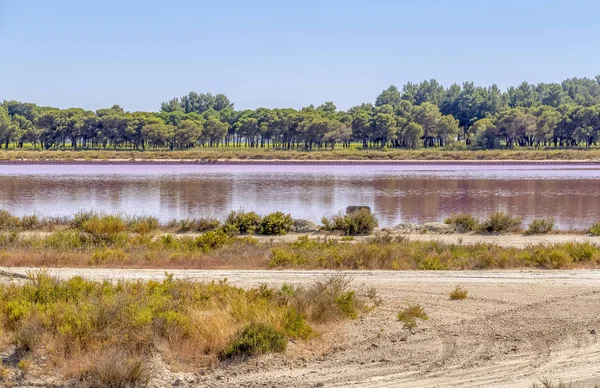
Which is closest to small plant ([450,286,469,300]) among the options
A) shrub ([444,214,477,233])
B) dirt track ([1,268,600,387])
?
dirt track ([1,268,600,387])

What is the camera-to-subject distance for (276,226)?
25500mm

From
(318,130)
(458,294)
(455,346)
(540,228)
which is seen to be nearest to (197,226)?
(540,228)

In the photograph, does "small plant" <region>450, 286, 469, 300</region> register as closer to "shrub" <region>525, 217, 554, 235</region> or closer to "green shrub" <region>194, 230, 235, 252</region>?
"green shrub" <region>194, 230, 235, 252</region>

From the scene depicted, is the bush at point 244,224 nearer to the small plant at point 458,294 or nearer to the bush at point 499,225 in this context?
the bush at point 499,225

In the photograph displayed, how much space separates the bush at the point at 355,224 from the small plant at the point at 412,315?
12799 millimetres

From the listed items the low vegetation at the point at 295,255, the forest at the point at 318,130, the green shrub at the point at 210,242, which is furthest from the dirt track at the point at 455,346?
the forest at the point at 318,130

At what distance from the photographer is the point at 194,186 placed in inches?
2021

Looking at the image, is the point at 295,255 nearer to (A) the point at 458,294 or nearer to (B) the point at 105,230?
(A) the point at 458,294

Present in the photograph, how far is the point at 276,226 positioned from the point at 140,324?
15.1 meters

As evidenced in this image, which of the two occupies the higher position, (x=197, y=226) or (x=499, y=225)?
(x=499, y=225)

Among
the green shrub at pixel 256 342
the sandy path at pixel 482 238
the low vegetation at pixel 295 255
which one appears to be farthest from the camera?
the sandy path at pixel 482 238

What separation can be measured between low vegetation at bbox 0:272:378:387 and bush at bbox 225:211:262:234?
41.8 ft

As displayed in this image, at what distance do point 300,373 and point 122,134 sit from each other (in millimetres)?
121245

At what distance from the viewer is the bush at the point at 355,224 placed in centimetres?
2528
